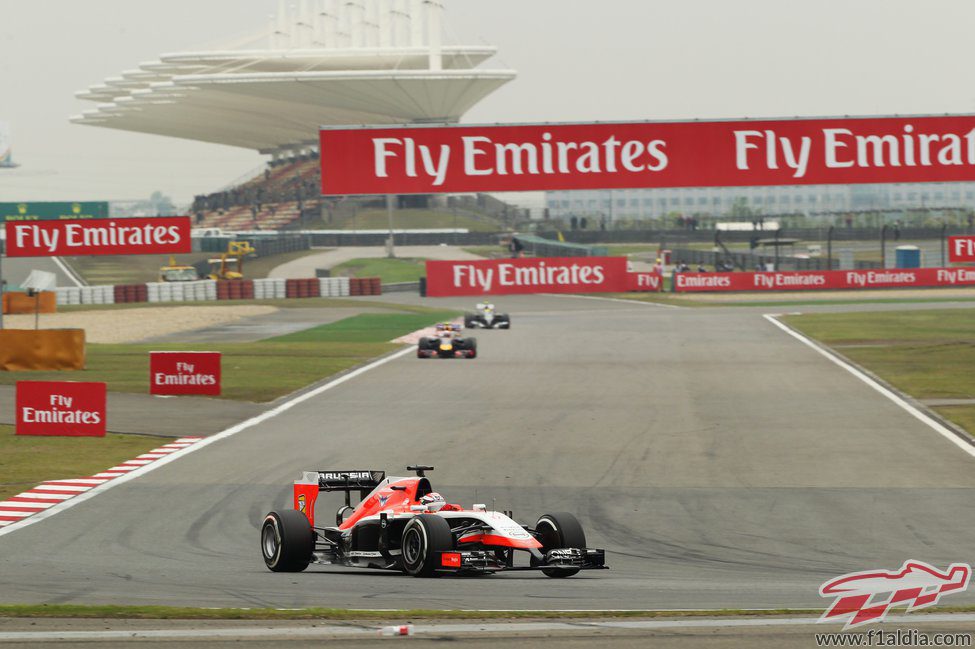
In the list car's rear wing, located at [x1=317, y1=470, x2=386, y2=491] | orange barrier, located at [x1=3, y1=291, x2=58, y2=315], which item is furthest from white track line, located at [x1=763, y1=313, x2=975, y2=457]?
orange barrier, located at [x1=3, y1=291, x2=58, y2=315]

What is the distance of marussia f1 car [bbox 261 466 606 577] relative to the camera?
551 inches

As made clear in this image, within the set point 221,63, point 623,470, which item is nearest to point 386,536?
point 623,470

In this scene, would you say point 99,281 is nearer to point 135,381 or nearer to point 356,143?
point 135,381

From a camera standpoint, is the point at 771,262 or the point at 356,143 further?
the point at 771,262

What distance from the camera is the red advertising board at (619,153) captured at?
2736 centimetres

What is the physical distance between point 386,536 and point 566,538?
2051mm

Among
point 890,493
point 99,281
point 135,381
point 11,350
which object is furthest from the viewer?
point 99,281

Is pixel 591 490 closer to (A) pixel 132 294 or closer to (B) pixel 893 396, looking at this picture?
(B) pixel 893 396

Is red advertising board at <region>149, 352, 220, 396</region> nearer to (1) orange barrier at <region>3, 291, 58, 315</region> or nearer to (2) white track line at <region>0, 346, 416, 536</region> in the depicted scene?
(2) white track line at <region>0, 346, 416, 536</region>

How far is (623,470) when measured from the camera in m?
23.3

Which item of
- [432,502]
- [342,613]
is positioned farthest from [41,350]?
[342,613]

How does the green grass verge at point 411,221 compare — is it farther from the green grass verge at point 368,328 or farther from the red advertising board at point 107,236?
the red advertising board at point 107,236

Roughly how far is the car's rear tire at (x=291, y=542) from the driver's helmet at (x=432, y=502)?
4.63ft

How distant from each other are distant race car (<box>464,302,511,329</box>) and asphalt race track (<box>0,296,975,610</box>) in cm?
1685
